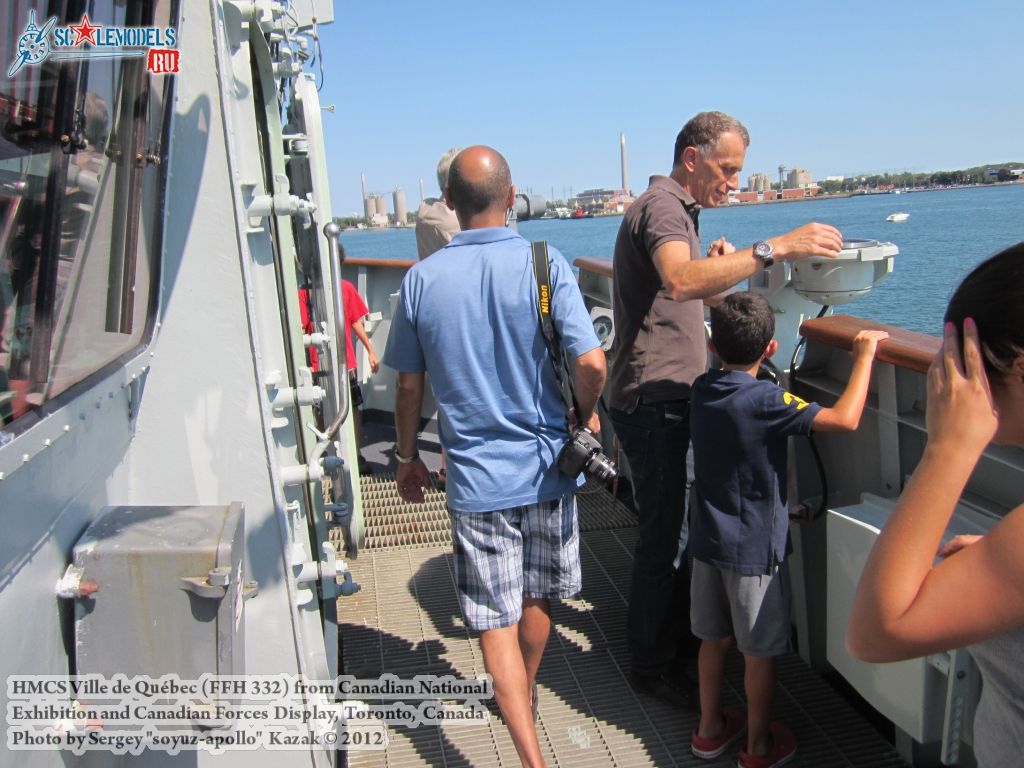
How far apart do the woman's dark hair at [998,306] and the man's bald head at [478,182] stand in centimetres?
147

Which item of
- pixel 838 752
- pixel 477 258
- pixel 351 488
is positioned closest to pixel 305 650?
pixel 351 488

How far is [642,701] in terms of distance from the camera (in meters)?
2.77

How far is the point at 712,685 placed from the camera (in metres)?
2.50

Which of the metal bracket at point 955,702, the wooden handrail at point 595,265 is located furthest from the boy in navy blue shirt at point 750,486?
the wooden handrail at point 595,265

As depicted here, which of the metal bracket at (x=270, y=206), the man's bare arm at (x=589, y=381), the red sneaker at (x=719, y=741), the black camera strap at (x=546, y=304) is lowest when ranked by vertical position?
the red sneaker at (x=719, y=741)

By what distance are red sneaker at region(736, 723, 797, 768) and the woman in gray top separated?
1.25m

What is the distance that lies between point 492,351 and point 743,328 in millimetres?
717

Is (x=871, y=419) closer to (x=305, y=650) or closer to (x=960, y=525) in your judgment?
(x=960, y=525)

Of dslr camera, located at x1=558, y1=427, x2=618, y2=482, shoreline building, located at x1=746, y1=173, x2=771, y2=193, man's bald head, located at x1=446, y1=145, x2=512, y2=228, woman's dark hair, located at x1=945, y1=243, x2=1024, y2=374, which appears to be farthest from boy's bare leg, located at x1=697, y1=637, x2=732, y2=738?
shoreline building, located at x1=746, y1=173, x2=771, y2=193

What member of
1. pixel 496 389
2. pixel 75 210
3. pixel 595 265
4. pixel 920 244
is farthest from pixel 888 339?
pixel 920 244

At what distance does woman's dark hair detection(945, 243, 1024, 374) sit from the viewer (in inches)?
43.4

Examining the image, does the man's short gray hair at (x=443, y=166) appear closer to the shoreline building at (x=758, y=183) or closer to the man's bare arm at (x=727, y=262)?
the man's bare arm at (x=727, y=262)

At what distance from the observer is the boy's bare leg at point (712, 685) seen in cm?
248

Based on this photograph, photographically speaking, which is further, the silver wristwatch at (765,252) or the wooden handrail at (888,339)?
the silver wristwatch at (765,252)
